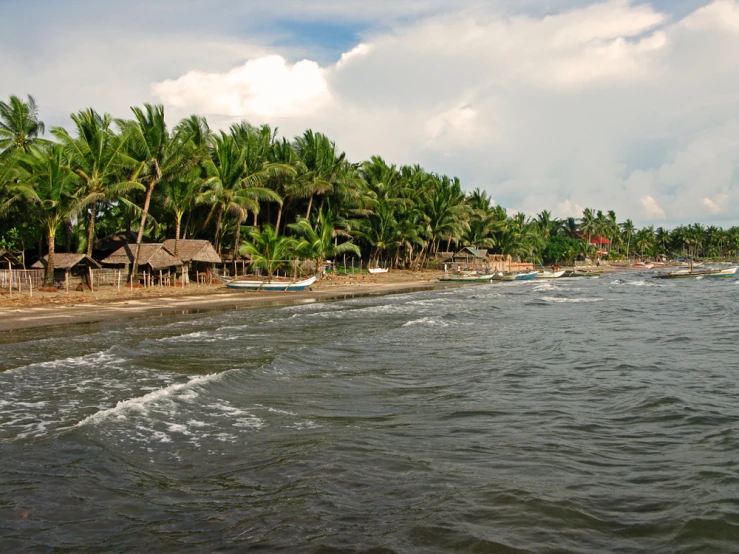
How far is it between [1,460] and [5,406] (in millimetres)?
2688

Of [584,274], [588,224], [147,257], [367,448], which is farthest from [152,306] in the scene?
[588,224]

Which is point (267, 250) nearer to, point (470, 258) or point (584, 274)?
point (470, 258)

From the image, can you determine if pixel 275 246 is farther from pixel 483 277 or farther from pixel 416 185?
pixel 416 185

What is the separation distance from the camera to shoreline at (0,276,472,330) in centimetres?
1944

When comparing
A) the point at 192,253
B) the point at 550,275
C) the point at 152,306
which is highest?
the point at 192,253

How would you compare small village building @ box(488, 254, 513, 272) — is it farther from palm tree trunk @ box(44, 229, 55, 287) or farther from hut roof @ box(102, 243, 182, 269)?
palm tree trunk @ box(44, 229, 55, 287)

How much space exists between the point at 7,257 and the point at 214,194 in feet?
36.1

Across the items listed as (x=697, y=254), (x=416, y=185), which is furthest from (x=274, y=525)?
(x=697, y=254)

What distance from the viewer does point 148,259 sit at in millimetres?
31250

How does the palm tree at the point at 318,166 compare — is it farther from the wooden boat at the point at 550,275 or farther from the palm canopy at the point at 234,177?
the wooden boat at the point at 550,275

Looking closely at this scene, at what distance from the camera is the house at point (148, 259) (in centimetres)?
3142

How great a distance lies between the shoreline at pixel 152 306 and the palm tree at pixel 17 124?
12822 mm

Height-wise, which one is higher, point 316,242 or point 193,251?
point 316,242

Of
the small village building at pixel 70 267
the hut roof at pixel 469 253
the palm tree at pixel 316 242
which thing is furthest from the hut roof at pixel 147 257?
the hut roof at pixel 469 253
